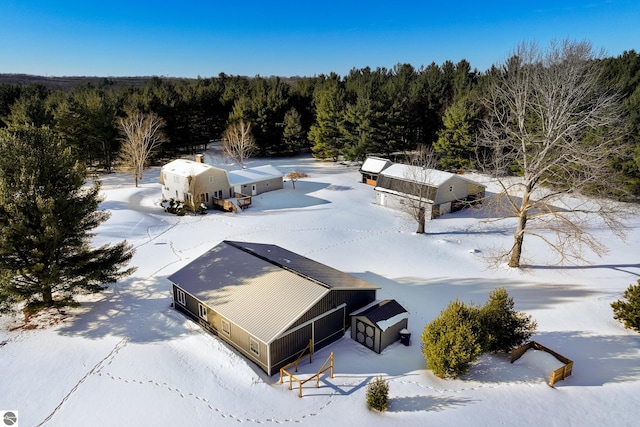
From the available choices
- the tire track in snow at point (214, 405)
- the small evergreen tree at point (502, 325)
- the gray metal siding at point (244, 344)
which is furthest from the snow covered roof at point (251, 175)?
the small evergreen tree at point (502, 325)

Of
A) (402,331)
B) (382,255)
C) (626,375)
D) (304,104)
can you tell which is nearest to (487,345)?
(402,331)


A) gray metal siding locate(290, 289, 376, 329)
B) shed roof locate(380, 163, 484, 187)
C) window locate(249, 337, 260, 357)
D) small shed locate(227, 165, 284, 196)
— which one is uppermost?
shed roof locate(380, 163, 484, 187)

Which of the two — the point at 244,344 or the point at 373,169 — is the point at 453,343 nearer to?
the point at 244,344

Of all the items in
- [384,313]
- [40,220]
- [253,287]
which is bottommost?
[384,313]

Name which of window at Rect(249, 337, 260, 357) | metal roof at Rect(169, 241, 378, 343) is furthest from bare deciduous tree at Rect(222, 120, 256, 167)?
window at Rect(249, 337, 260, 357)

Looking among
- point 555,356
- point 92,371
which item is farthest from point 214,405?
point 555,356

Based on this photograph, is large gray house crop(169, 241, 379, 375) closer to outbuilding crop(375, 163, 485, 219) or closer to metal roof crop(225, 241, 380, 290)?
metal roof crop(225, 241, 380, 290)

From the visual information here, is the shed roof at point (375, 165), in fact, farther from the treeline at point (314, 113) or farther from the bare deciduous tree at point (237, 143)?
the bare deciduous tree at point (237, 143)
